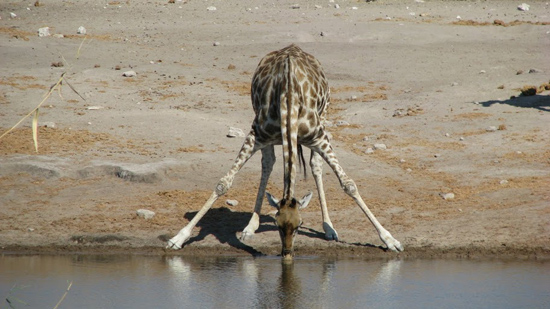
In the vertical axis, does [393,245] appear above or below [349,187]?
below

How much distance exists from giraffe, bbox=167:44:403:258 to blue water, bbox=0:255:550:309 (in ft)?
2.12

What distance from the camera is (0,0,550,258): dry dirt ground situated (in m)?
10.6

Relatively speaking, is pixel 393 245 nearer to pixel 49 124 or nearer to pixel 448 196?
pixel 448 196

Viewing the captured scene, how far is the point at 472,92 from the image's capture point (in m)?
19.9

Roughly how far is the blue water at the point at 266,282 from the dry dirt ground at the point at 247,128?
24.3 inches

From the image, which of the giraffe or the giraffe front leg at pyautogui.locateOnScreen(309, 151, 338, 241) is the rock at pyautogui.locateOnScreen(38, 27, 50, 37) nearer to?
the giraffe

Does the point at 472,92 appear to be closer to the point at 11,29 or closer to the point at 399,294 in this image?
the point at 399,294

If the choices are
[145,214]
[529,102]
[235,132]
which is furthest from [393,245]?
[529,102]

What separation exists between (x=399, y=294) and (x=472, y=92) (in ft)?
43.0

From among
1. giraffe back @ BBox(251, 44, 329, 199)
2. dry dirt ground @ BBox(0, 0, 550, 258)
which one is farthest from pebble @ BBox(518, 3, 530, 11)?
giraffe back @ BBox(251, 44, 329, 199)

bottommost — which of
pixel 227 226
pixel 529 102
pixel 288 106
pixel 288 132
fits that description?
pixel 227 226

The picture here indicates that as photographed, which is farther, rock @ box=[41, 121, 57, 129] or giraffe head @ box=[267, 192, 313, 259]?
rock @ box=[41, 121, 57, 129]

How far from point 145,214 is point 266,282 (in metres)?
3.47

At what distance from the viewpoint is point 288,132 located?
9.22 meters
